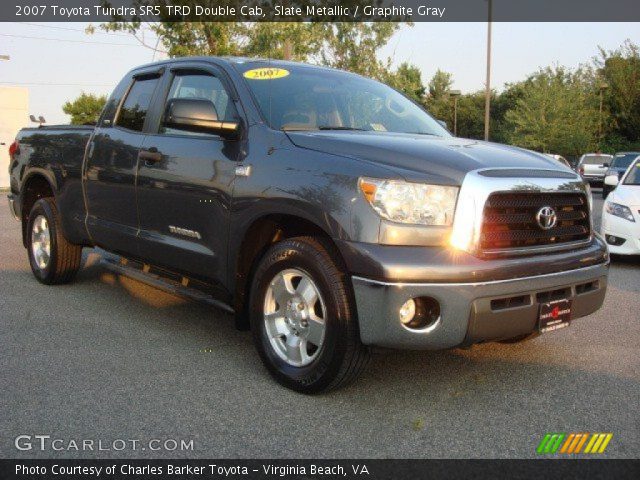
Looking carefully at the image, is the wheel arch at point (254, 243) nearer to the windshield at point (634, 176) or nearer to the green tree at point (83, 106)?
the windshield at point (634, 176)

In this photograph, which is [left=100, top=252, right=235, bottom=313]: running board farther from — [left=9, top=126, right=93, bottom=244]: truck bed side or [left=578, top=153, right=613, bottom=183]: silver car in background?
[left=578, top=153, right=613, bottom=183]: silver car in background

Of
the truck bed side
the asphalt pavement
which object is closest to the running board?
the asphalt pavement

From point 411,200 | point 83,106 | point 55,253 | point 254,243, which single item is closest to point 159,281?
point 254,243

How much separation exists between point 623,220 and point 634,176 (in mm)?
1112

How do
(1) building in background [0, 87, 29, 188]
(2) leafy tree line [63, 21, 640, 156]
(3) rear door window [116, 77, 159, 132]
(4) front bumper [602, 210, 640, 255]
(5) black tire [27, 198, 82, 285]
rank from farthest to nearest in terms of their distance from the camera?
(1) building in background [0, 87, 29, 188]
(2) leafy tree line [63, 21, 640, 156]
(4) front bumper [602, 210, 640, 255]
(5) black tire [27, 198, 82, 285]
(3) rear door window [116, 77, 159, 132]

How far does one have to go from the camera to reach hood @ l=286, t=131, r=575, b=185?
3.46 m

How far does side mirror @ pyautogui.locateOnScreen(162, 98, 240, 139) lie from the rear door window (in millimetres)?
1071

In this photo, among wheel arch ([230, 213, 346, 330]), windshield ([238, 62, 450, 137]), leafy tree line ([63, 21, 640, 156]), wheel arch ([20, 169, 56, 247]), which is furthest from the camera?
leafy tree line ([63, 21, 640, 156])

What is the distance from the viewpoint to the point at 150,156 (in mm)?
4785

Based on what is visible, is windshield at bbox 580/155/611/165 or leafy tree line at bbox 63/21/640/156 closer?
leafy tree line at bbox 63/21/640/156

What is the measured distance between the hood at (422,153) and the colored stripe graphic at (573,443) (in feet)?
4.22

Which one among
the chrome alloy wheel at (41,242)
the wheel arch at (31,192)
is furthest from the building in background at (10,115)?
the chrome alloy wheel at (41,242)

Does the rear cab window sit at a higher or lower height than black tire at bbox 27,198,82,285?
higher

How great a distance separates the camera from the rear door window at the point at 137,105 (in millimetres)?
5227
